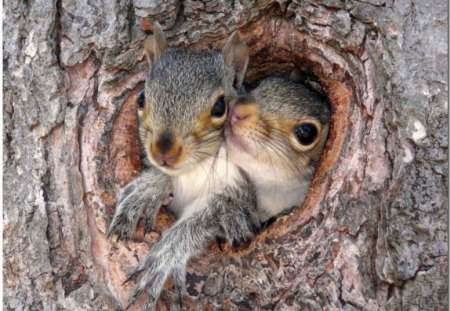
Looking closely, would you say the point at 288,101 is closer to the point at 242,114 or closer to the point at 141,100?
the point at 242,114

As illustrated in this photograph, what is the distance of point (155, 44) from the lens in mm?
1988

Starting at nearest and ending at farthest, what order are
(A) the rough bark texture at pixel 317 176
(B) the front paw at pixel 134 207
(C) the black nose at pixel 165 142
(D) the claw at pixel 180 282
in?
(A) the rough bark texture at pixel 317 176 → (C) the black nose at pixel 165 142 → (D) the claw at pixel 180 282 → (B) the front paw at pixel 134 207

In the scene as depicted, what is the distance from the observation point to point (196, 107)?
185 cm

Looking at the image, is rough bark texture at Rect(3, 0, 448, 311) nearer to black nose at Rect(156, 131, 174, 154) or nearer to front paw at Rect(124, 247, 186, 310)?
front paw at Rect(124, 247, 186, 310)

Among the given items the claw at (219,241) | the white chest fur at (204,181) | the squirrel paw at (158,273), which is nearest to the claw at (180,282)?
the squirrel paw at (158,273)

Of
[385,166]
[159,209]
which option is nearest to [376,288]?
[385,166]

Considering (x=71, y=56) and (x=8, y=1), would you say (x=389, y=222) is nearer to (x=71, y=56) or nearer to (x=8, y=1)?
(x=71, y=56)

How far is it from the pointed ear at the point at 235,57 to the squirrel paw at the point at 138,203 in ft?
1.43

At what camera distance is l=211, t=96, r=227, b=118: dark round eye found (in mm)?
1901

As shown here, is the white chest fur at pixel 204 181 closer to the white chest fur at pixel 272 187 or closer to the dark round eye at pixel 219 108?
the white chest fur at pixel 272 187

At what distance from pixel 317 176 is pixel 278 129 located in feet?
0.65

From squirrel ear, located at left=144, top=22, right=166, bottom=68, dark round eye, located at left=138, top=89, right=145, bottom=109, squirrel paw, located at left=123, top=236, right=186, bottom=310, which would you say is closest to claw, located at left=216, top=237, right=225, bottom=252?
squirrel paw, located at left=123, top=236, right=186, bottom=310

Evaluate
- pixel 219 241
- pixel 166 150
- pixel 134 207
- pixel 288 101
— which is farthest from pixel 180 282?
pixel 288 101

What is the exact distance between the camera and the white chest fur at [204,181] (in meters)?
2.11
